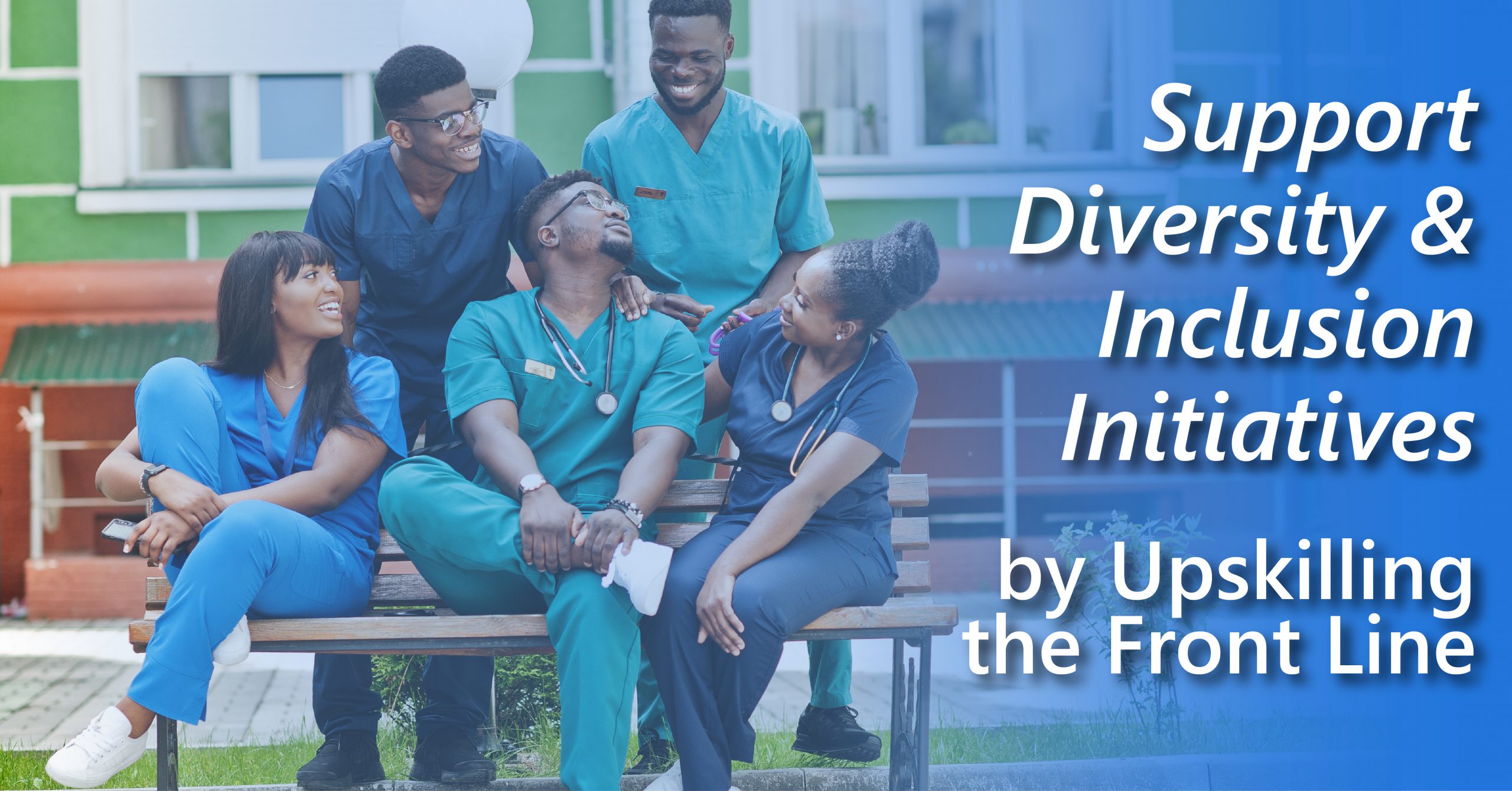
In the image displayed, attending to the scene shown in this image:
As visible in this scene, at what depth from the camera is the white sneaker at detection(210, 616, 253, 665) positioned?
3719 mm

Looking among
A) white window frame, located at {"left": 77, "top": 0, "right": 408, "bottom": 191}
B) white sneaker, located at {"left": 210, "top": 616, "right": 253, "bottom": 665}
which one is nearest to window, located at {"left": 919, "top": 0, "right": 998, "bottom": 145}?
white window frame, located at {"left": 77, "top": 0, "right": 408, "bottom": 191}

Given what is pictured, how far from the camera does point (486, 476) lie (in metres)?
4.22

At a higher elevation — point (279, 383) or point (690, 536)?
point (279, 383)

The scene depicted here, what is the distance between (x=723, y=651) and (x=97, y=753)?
1.48 metres

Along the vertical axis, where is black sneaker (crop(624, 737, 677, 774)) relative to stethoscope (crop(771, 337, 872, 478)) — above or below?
below

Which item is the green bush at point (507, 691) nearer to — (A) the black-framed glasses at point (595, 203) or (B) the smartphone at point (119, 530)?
(B) the smartphone at point (119, 530)

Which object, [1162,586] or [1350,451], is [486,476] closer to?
[1162,586]

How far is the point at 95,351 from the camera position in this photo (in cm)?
1005

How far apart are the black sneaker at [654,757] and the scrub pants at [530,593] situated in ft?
2.34

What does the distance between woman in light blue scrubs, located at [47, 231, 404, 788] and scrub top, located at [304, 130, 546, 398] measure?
26cm

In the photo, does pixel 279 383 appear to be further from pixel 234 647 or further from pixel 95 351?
pixel 95 351

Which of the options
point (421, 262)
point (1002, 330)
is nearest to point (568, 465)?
point (421, 262)

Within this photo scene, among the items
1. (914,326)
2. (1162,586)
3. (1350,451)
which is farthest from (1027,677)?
(914,326)

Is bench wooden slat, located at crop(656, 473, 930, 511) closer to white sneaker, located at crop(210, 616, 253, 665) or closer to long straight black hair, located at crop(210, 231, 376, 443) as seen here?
long straight black hair, located at crop(210, 231, 376, 443)
